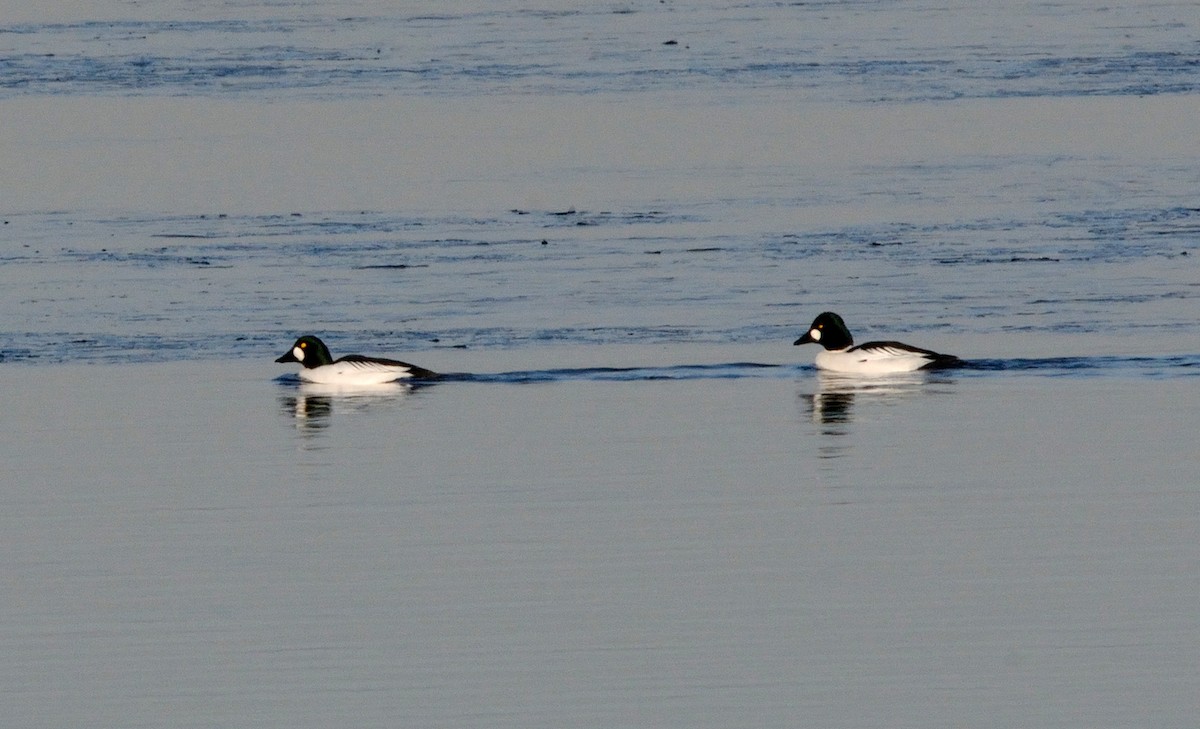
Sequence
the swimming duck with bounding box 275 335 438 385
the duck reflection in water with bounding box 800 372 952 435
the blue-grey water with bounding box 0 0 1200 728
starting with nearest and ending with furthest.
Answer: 1. the blue-grey water with bounding box 0 0 1200 728
2. the duck reflection in water with bounding box 800 372 952 435
3. the swimming duck with bounding box 275 335 438 385

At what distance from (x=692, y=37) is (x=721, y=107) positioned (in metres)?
9.55

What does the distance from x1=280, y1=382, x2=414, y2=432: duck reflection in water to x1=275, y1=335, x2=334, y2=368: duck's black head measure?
0.17m

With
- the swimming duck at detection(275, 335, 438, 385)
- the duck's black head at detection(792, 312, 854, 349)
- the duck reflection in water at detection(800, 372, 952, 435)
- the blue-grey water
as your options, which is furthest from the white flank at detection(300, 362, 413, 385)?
the duck's black head at detection(792, 312, 854, 349)

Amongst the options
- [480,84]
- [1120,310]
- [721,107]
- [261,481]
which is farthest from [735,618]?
[480,84]

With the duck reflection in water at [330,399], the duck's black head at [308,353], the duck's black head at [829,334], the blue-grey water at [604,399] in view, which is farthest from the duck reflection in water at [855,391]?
the duck's black head at [308,353]

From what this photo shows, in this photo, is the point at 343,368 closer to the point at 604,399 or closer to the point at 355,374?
the point at 355,374

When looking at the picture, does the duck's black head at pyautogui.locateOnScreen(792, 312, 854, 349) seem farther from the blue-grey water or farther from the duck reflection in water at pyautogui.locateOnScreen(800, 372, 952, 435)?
the duck reflection in water at pyautogui.locateOnScreen(800, 372, 952, 435)

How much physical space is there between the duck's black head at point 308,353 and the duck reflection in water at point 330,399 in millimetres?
167

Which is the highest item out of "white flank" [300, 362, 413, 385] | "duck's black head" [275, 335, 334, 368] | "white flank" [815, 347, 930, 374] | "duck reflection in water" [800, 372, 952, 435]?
"duck's black head" [275, 335, 334, 368]

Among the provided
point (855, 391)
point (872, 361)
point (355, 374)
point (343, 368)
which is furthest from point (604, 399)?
point (872, 361)

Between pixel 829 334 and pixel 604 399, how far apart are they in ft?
8.05

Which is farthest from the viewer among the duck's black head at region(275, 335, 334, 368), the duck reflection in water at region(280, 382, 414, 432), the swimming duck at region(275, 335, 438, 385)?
the duck's black head at region(275, 335, 334, 368)

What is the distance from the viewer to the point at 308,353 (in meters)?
17.7

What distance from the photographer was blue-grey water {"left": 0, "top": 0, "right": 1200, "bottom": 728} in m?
9.51
